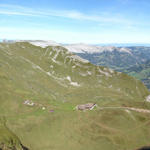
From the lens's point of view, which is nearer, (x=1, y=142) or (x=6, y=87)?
(x=1, y=142)

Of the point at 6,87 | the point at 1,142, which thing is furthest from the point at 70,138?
the point at 6,87

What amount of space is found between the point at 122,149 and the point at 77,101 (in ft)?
291

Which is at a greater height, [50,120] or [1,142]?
[1,142]

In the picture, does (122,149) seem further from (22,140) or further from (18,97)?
(18,97)

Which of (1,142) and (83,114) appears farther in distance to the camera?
(83,114)

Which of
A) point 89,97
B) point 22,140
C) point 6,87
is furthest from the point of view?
point 89,97

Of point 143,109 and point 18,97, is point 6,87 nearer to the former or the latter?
point 18,97

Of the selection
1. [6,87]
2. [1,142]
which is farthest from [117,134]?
[6,87]

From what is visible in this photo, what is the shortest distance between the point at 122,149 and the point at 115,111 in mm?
42619

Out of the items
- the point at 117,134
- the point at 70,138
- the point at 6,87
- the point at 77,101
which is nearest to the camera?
the point at 70,138

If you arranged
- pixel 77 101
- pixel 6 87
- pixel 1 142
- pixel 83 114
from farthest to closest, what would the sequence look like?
pixel 77 101 < pixel 6 87 < pixel 83 114 < pixel 1 142

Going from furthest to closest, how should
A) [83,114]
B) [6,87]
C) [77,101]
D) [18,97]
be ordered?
[77,101], [6,87], [18,97], [83,114]

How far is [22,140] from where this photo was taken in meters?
94.3

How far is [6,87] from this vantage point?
159 metres
